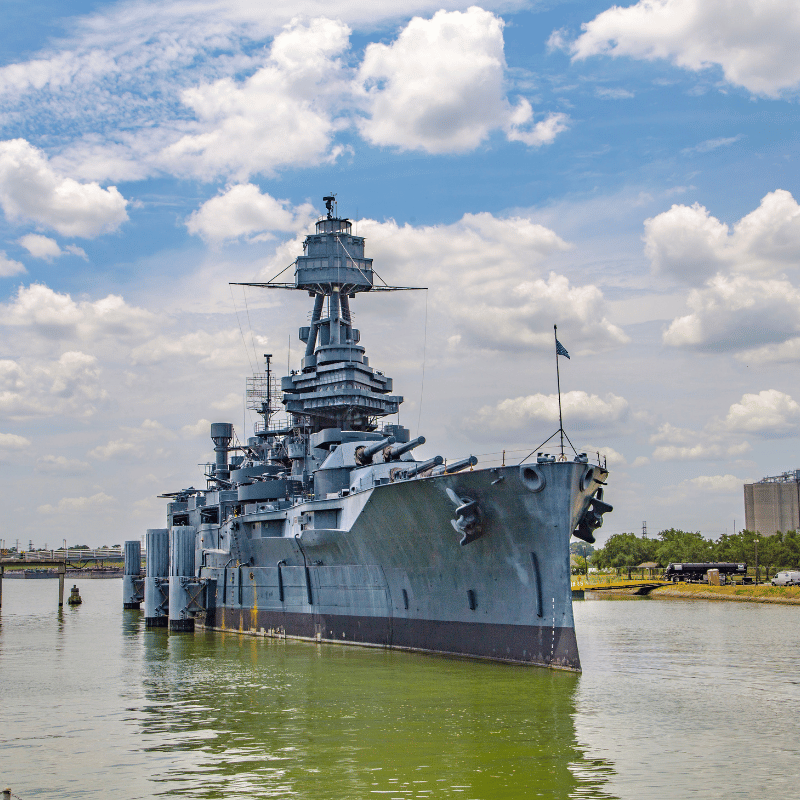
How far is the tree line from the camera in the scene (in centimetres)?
7681

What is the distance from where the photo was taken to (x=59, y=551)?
71.9 metres

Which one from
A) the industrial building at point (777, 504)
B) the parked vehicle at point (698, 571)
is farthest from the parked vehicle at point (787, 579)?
the industrial building at point (777, 504)

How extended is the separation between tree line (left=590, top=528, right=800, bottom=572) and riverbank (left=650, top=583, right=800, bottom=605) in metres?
16.8

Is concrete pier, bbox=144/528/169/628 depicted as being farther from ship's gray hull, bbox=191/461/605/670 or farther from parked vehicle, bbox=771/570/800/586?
parked vehicle, bbox=771/570/800/586

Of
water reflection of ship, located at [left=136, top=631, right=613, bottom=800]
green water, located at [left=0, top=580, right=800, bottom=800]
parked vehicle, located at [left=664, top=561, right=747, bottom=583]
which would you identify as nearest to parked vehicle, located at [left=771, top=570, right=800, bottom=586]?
parked vehicle, located at [left=664, top=561, right=747, bottom=583]

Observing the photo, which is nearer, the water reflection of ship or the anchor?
the water reflection of ship

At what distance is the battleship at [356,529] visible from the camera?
22.0m

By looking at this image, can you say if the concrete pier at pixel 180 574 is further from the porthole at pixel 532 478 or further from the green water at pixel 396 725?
the porthole at pixel 532 478

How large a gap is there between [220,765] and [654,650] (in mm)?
18397

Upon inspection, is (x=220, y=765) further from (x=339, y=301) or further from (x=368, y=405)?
(x=339, y=301)

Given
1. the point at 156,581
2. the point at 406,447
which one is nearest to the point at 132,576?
the point at 156,581

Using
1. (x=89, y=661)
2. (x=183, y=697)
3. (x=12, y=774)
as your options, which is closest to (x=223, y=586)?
(x=89, y=661)

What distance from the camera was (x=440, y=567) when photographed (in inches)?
969

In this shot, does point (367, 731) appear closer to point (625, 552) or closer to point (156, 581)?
point (156, 581)
